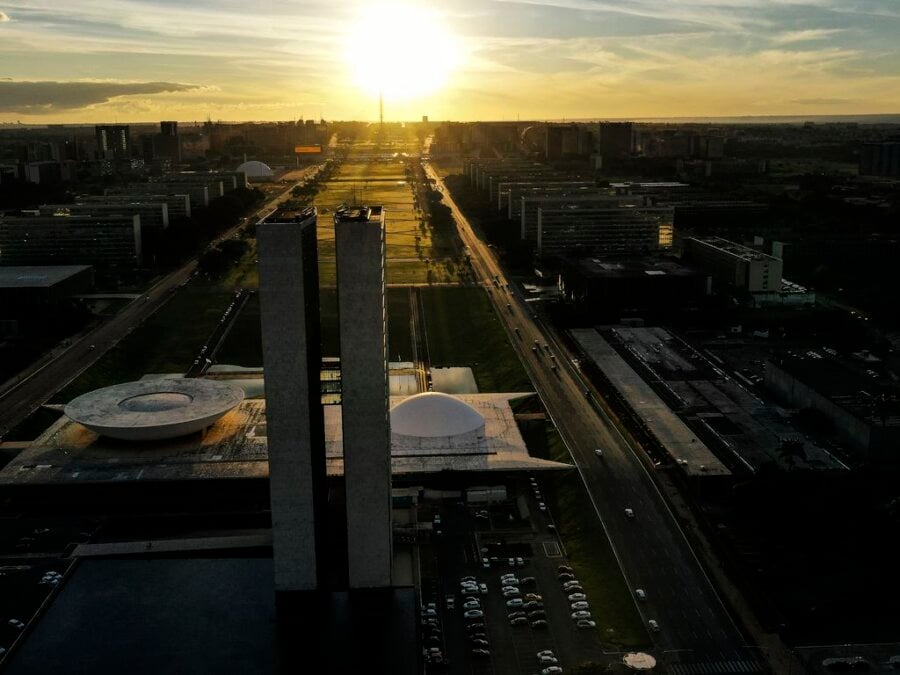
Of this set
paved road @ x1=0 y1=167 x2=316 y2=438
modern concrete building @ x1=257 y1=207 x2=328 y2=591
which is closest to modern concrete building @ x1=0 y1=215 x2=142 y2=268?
paved road @ x1=0 y1=167 x2=316 y2=438

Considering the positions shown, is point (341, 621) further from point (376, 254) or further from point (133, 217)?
point (133, 217)

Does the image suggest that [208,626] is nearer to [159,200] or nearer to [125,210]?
[125,210]

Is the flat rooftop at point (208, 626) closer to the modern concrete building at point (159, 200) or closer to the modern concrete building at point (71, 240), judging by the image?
the modern concrete building at point (71, 240)

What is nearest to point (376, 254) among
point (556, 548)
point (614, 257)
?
point (556, 548)

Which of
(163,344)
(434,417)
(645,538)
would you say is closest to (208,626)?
(645,538)

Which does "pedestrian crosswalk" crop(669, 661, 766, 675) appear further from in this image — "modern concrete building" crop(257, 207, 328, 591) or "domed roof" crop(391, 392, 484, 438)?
"domed roof" crop(391, 392, 484, 438)
